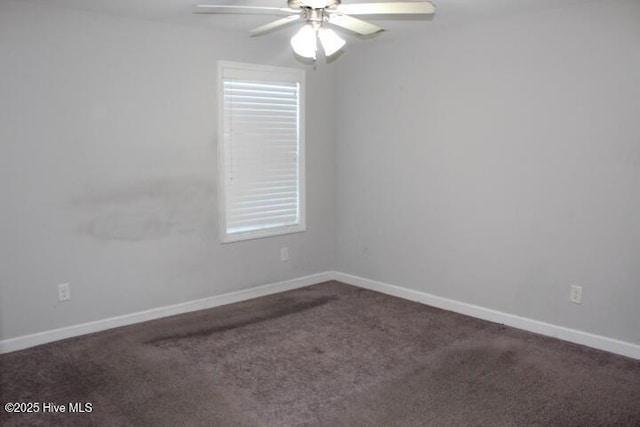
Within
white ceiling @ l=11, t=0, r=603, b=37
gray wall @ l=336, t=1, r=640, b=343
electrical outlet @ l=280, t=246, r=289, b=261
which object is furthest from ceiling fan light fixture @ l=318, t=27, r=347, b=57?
electrical outlet @ l=280, t=246, r=289, b=261

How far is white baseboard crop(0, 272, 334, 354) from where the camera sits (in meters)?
3.49

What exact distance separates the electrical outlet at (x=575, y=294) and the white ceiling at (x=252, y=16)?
198 cm

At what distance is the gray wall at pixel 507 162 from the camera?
333 cm

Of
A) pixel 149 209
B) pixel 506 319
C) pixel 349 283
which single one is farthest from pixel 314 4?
pixel 349 283

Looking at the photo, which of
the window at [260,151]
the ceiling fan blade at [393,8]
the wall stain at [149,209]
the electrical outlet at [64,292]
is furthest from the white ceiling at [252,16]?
the electrical outlet at [64,292]

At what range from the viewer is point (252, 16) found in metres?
3.70

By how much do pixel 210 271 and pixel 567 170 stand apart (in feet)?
9.73

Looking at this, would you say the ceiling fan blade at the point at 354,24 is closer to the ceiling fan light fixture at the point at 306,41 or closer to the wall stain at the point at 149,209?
the ceiling fan light fixture at the point at 306,41

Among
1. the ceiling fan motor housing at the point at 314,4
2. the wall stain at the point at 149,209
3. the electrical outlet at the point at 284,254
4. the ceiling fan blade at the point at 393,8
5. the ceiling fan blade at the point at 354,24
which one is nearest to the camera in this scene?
the ceiling fan blade at the point at 393,8

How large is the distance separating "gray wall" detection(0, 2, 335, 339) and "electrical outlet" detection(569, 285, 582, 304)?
2.65 meters

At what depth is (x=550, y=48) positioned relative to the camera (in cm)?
353

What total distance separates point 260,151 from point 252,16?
4.12ft

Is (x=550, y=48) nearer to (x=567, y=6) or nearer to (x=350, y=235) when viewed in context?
(x=567, y=6)

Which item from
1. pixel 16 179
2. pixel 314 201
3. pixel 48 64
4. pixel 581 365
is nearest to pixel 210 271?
pixel 314 201
